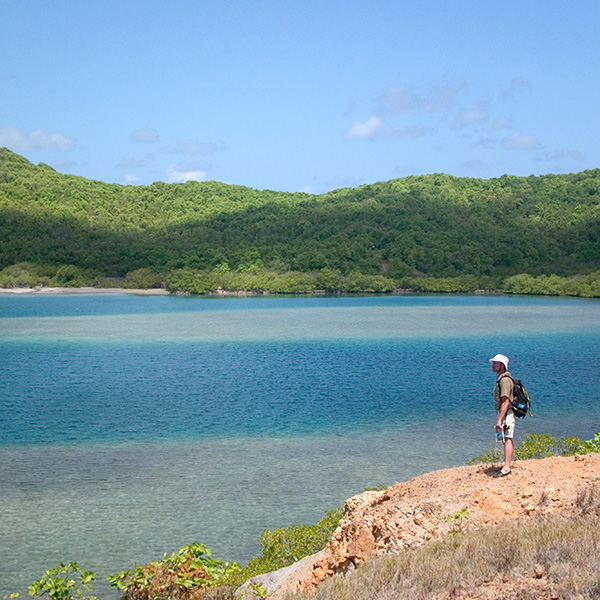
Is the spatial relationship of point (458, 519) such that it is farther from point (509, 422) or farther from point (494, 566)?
point (509, 422)

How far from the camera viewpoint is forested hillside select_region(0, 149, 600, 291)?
5251 inches

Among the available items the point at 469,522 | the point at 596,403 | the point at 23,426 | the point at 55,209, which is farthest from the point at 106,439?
the point at 55,209

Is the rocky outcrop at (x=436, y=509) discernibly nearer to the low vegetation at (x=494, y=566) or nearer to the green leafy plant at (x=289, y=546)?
the low vegetation at (x=494, y=566)

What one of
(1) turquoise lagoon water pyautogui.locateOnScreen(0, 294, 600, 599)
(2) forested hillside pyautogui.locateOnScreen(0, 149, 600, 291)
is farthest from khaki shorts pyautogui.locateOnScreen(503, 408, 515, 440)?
(2) forested hillside pyautogui.locateOnScreen(0, 149, 600, 291)

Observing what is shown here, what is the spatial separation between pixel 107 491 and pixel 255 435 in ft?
19.7

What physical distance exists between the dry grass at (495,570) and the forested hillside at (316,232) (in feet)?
389

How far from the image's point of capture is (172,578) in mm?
8367

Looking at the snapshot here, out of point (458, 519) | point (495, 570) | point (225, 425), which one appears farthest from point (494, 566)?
point (225, 425)

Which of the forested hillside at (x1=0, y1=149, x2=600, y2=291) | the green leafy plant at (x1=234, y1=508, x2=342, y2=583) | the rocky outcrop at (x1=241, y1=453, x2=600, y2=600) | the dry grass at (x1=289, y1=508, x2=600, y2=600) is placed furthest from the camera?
the forested hillside at (x1=0, y1=149, x2=600, y2=291)

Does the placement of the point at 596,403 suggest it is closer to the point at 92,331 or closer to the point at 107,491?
the point at 107,491

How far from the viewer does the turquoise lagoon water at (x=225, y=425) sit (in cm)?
1326

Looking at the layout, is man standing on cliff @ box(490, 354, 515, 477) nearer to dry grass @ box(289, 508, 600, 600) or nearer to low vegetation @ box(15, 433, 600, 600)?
A: low vegetation @ box(15, 433, 600, 600)

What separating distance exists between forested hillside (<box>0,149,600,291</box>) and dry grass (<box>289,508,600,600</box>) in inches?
4662

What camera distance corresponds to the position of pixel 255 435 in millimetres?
20438
